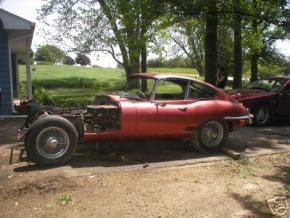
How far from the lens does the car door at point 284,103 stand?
12.7 meters

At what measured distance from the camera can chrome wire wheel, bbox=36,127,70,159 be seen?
7312 millimetres

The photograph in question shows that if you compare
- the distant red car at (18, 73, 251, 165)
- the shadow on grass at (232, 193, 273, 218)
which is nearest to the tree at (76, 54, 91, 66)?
the distant red car at (18, 73, 251, 165)

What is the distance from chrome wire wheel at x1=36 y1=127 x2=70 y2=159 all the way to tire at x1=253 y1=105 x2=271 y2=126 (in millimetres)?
6523

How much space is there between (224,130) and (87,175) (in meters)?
3.08

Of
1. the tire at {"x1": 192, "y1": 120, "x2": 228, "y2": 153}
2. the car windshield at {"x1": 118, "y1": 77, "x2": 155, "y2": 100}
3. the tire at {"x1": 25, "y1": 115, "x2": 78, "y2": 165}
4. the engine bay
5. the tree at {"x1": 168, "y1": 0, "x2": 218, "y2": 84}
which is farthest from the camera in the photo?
the tree at {"x1": 168, "y1": 0, "x2": 218, "y2": 84}

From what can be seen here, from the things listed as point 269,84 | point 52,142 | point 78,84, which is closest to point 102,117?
point 52,142

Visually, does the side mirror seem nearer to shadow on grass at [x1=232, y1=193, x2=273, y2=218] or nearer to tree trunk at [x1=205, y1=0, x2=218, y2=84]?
tree trunk at [x1=205, y1=0, x2=218, y2=84]

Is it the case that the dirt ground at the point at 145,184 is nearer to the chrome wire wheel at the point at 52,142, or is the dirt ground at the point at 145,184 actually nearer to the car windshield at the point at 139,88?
the chrome wire wheel at the point at 52,142

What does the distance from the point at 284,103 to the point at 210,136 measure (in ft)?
15.8

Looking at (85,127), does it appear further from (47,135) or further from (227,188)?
(227,188)

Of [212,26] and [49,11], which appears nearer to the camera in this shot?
[212,26]

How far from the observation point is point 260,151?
8844mm

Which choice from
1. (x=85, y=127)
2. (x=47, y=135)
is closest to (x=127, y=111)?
(x=85, y=127)

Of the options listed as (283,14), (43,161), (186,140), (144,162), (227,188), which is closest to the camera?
(227,188)
